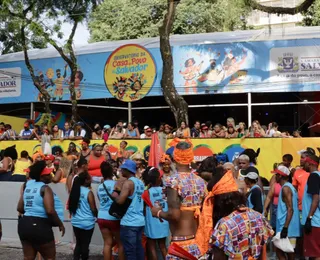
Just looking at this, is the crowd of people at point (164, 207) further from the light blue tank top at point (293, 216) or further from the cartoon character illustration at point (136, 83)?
the cartoon character illustration at point (136, 83)

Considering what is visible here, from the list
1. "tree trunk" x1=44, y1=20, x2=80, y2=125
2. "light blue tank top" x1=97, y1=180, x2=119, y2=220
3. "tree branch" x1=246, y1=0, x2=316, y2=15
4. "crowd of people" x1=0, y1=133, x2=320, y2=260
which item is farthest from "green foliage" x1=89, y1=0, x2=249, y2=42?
"light blue tank top" x1=97, y1=180, x2=119, y2=220

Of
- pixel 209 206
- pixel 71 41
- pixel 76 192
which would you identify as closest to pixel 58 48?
pixel 71 41

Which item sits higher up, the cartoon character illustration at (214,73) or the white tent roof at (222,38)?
the white tent roof at (222,38)

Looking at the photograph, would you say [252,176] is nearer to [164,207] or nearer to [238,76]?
[164,207]

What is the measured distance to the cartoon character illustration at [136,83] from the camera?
68.3 ft

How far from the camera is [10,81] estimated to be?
2398cm

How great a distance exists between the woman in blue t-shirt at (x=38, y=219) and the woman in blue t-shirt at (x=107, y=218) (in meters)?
1.22

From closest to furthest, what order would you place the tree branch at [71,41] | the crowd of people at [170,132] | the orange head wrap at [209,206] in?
the orange head wrap at [209,206], the crowd of people at [170,132], the tree branch at [71,41]

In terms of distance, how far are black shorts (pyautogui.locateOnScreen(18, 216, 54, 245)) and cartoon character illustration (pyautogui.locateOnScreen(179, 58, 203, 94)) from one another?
14.1m

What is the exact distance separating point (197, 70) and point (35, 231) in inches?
565

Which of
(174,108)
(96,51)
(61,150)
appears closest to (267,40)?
(174,108)

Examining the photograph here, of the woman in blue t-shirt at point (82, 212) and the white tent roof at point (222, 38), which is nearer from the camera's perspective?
the woman in blue t-shirt at point (82, 212)

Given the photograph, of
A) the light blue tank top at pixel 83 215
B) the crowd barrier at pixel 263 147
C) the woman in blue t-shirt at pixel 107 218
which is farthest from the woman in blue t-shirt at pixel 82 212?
the crowd barrier at pixel 263 147

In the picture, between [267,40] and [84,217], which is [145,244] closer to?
[84,217]
